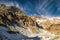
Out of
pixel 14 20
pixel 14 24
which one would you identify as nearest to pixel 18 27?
pixel 14 24

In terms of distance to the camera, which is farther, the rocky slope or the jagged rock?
the jagged rock

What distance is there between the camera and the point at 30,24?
76.9 meters

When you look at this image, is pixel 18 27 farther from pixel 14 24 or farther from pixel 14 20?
pixel 14 20

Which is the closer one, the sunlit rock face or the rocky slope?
the sunlit rock face

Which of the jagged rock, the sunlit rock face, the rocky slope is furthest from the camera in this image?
the jagged rock

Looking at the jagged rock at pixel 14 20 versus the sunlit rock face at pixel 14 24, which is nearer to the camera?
the sunlit rock face at pixel 14 24

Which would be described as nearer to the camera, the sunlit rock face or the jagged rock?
the sunlit rock face

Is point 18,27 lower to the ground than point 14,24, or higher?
lower

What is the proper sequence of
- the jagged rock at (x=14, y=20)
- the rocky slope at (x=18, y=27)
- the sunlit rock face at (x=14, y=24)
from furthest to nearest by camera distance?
the jagged rock at (x=14, y=20)
the rocky slope at (x=18, y=27)
the sunlit rock face at (x=14, y=24)

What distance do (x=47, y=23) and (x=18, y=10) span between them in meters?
23.4

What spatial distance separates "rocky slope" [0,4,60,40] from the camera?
52.3 m

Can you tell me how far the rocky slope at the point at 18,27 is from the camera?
172ft

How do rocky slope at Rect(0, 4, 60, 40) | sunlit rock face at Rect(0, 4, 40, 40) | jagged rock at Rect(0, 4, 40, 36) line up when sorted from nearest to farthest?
sunlit rock face at Rect(0, 4, 40, 40), rocky slope at Rect(0, 4, 60, 40), jagged rock at Rect(0, 4, 40, 36)

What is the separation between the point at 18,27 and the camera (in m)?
63.1
